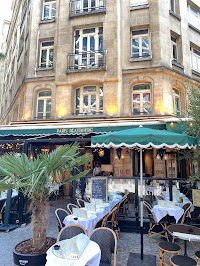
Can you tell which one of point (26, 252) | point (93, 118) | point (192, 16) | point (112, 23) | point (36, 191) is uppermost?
point (192, 16)

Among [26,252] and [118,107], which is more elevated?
[118,107]

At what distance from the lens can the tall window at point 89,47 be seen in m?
12.2

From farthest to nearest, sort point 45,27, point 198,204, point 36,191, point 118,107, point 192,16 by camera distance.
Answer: point 192,16 → point 45,27 → point 118,107 → point 198,204 → point 36,191

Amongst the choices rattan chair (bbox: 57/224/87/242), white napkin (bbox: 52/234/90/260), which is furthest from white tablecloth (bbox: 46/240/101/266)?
rattan chair (bbox: 57/224/87/242)

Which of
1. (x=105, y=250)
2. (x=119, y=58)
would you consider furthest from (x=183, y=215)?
(x=119, y=58)

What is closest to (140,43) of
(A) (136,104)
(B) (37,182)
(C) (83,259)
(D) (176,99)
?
(A) (136,104)

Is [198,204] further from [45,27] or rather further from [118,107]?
[45,27]

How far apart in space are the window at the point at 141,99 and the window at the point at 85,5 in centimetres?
573

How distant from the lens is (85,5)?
13.3 meters

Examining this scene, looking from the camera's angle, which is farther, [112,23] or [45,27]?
[45,27]

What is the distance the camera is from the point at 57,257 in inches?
117

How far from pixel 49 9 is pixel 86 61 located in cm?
535

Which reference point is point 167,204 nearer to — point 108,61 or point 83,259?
point 83,259

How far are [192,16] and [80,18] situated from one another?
822 centimetres
